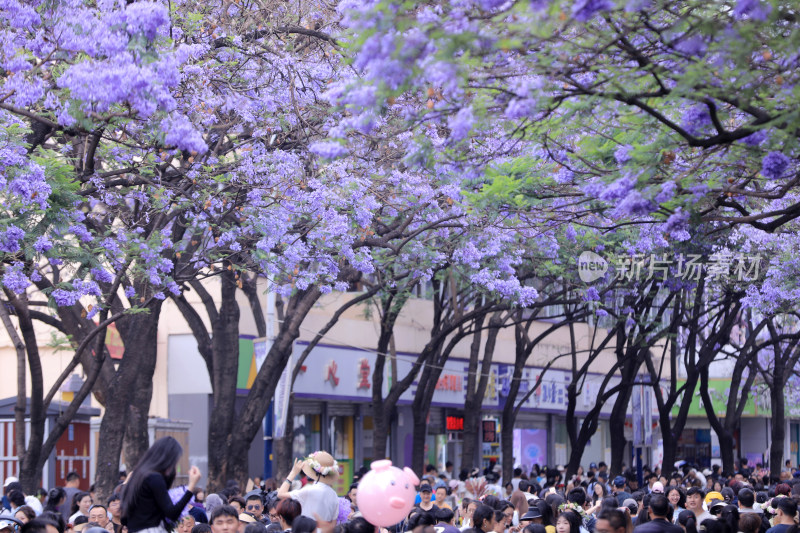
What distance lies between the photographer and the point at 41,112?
11844 mm

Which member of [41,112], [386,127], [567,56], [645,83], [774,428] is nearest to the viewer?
[567,56]

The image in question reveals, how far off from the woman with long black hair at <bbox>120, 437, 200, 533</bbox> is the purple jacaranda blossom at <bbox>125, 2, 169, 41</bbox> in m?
4.14

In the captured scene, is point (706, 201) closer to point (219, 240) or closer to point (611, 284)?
point (219, 240)

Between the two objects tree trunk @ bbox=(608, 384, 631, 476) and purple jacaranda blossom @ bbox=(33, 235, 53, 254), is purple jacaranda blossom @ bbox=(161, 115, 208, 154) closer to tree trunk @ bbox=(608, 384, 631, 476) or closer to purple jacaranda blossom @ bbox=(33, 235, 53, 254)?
purple jacaranda blossom @ bbox=(33, 235, 53, 254)

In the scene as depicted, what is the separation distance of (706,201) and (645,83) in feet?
7.36

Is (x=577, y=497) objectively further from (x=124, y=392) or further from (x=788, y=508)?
(x=124, y=392)

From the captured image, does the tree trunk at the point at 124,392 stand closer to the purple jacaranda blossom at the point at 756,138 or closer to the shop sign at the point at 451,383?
the purple jacaranda blossom at the point at 756,138

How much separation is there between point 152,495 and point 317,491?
2.22m

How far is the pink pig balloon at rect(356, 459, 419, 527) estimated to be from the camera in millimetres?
7625

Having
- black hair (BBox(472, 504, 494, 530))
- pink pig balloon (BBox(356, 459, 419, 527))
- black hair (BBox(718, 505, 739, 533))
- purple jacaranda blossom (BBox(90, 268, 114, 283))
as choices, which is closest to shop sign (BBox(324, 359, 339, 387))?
purple jacaranda blossom (BBox(90, 268, 114, 283))

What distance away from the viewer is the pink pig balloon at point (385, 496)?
7.62 m

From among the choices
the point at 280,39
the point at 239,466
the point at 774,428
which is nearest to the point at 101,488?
the point at 239,466

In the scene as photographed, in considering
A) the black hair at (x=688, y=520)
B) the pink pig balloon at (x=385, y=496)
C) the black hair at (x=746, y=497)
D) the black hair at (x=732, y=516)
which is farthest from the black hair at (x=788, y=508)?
the pink pig balloon at (x=385, y=496)

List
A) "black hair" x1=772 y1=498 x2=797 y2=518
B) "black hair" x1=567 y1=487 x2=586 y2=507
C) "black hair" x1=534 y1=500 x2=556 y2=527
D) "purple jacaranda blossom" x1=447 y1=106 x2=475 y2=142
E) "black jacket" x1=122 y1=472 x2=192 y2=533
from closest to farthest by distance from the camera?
"black jacket" x1=122 y1=472 x2=192 y2=533, "purple jacaranda blossom" x1=447 y1=106 x2=475 y2=142, "black hair" x1=772 y1=498 x2=797 y2=518, "black hair" x1=534 y1=500 x2=556 y2=527, "black hair" x1=567 y1=487 x2=586 y2=507
